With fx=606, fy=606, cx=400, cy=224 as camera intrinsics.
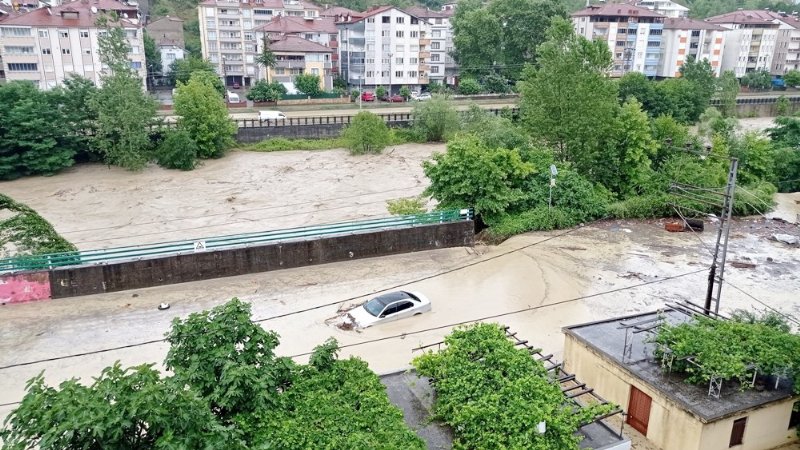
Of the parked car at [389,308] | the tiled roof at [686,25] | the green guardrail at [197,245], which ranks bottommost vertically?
the parked car at [389,308]

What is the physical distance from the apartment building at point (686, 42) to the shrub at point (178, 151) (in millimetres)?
71085

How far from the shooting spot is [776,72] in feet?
317

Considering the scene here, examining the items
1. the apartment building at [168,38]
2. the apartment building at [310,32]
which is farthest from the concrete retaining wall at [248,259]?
the apartment building at [168,38]

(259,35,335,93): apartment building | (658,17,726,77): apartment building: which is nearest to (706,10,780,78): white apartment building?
(658,17,726,77): apartment building

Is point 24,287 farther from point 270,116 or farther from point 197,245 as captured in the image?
point 270,116

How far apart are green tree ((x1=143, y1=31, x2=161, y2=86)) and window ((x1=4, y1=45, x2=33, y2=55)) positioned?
46.5ft

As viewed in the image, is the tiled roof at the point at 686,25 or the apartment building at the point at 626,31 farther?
the tiled roof at the point at 686,25

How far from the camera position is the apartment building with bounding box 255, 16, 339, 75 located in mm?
73438

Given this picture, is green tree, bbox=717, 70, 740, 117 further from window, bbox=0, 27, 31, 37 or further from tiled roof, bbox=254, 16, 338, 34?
window, bbox=0, 27, 31, 37

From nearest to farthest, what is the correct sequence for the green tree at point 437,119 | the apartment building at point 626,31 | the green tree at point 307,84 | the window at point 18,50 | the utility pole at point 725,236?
1. the utility pole at point 725,236
2. the green tree at point 437,119
3. the window at point 18,50
4. the green tree at point 307,84
5. the apartment building at point 626,31

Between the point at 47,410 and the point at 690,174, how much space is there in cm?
3122

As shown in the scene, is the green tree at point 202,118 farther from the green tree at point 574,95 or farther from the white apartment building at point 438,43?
the white apartment building at point 438,43

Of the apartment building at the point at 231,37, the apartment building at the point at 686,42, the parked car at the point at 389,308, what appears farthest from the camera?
the apartment building at the point at 686,42

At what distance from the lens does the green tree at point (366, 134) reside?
4862 cm
